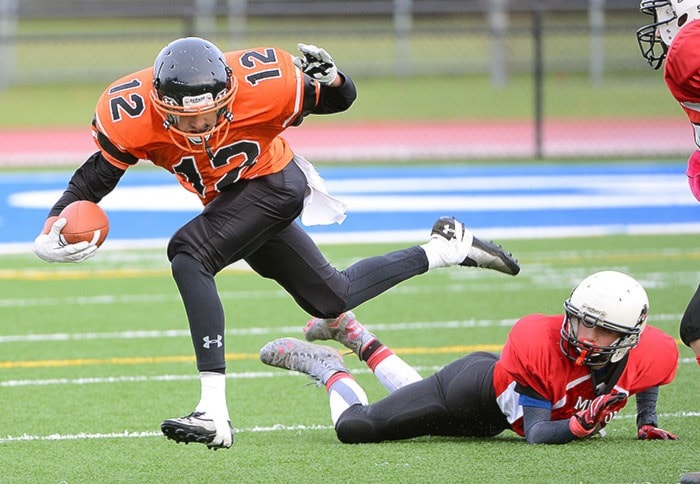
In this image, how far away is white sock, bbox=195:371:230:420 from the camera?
414 cm

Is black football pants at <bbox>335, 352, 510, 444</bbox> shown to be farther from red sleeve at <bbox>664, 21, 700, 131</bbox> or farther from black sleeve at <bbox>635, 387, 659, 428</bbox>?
red sleeve at <bbox>664, 21, 700, 131</bbox>

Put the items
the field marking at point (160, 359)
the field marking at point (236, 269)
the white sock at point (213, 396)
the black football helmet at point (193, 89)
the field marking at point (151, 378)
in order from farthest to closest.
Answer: the field marking at point (236, 269) < the field marking at point (160, 359) < the field marking at point (151, 378) < the black football helmet at point (193, 89) < the white sock at point (213, 396)

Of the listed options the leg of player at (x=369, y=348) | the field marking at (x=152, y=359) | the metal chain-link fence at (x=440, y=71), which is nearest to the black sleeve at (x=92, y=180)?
the leg of player at (x=369, y=348)

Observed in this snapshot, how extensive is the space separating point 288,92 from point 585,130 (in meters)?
12.9

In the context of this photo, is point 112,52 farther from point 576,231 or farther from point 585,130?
point 576,231

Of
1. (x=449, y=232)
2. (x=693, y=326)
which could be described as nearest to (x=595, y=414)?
(x=693, y=326)

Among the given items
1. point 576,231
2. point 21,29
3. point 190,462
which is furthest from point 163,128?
point 21,29

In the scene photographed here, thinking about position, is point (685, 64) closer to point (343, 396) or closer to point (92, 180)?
point (343, 396)

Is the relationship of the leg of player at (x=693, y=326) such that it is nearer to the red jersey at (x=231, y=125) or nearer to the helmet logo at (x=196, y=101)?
the red jersey at (x=231, y=125)

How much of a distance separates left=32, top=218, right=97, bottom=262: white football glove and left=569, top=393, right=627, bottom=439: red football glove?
1881 mm

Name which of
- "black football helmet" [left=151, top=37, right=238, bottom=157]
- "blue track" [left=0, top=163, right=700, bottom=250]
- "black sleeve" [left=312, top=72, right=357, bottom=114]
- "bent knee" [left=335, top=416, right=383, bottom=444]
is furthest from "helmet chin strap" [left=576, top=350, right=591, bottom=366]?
"blue track" [left=0, top=163, right=700, bottom=250]

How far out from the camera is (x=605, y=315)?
4.15m

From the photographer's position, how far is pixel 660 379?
4.43 m

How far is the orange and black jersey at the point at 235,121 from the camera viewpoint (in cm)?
443
